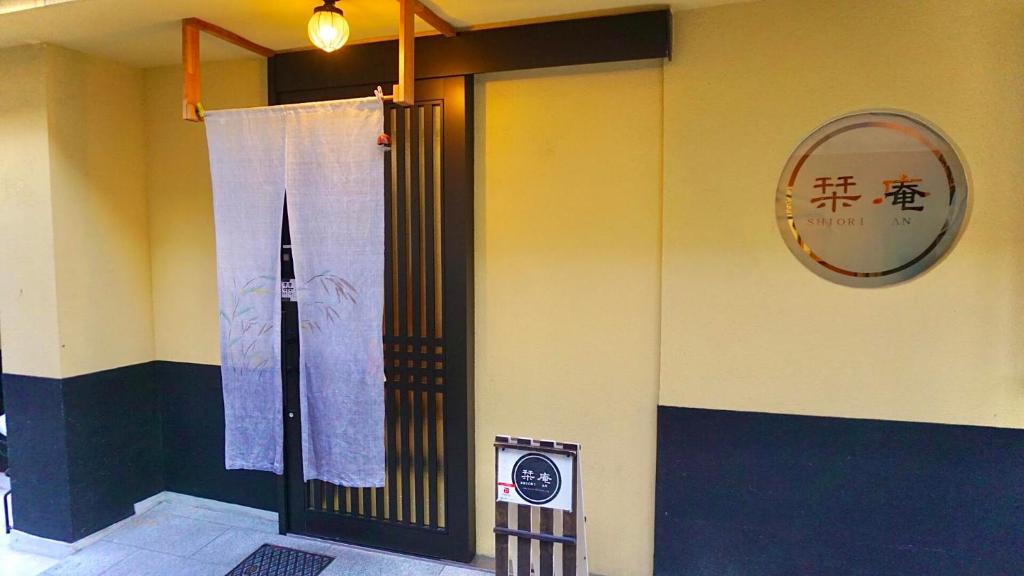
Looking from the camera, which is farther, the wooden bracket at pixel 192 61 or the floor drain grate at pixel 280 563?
the floor drain grate at pixel 280 563

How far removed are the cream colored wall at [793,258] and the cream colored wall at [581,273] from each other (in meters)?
0.16

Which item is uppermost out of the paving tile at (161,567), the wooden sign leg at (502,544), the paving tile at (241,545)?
the wooden sign leg at (502,544)

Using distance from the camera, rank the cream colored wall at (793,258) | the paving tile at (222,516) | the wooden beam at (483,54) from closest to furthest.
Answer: the cream colored wall at (793,258) → the wooden beam at (483,54) → the paving tile at (222,516)

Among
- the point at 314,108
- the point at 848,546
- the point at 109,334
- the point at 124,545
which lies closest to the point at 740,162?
the point at 848,546

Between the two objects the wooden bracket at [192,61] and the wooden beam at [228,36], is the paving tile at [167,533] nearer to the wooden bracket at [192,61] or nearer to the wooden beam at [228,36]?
the wooden bracket at [192,61]

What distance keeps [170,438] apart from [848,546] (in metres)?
4.16

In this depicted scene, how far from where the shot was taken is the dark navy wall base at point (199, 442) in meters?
3.48

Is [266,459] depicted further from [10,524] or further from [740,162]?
[740,162]

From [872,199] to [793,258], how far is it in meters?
0.41

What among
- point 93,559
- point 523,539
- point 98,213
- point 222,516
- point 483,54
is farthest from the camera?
point 222,516

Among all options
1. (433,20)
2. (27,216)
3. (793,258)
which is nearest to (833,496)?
(793,258)

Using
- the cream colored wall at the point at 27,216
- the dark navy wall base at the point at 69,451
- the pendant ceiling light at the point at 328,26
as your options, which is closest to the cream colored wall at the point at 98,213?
the cream colored wall at the point at 27,216

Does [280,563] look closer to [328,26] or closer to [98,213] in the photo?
[98,213]

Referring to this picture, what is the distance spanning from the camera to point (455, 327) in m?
2.88
